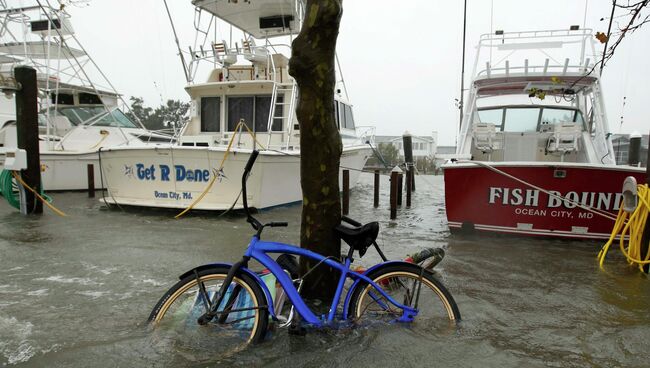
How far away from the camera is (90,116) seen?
1591 cm

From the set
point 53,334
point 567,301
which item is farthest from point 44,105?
point 567,301

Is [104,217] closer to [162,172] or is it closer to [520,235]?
[162,172]

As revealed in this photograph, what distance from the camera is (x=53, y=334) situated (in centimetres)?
336

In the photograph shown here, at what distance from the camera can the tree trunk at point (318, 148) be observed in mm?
3637

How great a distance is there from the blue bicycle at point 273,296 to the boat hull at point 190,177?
5.65m

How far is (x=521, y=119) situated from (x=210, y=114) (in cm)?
742

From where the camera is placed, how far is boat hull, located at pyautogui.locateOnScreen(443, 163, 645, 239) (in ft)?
21.4

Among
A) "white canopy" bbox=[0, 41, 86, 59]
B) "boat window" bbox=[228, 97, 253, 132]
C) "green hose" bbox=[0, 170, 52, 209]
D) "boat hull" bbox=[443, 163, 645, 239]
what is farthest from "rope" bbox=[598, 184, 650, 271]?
"white canopy" bbox=[0, 41, 86, 59]

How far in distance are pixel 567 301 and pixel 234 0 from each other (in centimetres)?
929

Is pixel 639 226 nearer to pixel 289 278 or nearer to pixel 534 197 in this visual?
pixel 534 197

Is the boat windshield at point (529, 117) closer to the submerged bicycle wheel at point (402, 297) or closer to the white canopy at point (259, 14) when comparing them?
the white canopy at point (259, 14)

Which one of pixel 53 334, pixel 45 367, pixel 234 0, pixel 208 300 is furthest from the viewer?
pixel 234 0

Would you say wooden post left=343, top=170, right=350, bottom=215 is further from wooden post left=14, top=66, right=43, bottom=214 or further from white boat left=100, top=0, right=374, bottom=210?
wooden post left=14, top=66, right=43, bottom=214

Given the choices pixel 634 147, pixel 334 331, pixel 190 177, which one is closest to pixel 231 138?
pixel 190 177
